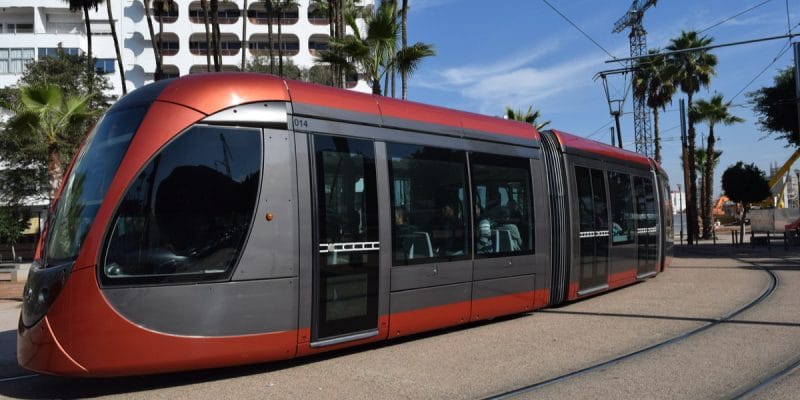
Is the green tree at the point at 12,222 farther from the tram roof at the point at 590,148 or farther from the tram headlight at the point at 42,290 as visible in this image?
the tram headlight at the point at 42,290

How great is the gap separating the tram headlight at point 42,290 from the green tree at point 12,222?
3488 cm

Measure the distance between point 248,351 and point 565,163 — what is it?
6307mm

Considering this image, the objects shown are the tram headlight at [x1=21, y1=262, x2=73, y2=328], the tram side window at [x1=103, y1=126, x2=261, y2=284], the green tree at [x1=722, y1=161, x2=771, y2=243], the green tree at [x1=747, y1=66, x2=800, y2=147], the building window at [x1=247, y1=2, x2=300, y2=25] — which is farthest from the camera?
the building window at [x1=247, y1=2, x2=300, y2=25]

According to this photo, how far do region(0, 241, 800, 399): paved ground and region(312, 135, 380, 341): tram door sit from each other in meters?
0.52

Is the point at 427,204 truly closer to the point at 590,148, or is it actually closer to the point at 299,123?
the point at 299,123

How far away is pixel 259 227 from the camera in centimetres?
592

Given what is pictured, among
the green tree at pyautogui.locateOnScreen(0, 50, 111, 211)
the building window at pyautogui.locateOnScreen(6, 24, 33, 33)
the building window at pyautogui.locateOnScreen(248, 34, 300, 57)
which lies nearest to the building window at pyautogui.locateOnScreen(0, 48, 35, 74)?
the building window at pyautogui.locateOnScreen(6, 24, 33, 33)

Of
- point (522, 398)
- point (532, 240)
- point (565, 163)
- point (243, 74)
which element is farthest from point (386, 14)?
point (522, 398)

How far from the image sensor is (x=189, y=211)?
5.66m

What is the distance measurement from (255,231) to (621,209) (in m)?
8.34

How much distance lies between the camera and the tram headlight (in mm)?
5285

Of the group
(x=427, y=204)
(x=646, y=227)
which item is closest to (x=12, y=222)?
(x=646, y=227)

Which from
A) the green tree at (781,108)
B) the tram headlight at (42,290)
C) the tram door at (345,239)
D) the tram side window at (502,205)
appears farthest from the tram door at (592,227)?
the green tree at (781,108)

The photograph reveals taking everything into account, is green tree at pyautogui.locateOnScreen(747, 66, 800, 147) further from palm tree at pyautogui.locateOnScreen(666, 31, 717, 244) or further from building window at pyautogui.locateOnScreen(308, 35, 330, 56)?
building window at pyautogui.locateOnScreen(308, 35, 330, 56)
